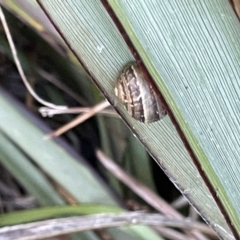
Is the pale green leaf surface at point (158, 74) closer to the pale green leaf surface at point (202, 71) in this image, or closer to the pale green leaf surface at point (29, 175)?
the pale green leaf surface at point (202, 71)

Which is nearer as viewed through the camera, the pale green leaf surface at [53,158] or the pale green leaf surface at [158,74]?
the pale green leaf surface at [158,74]

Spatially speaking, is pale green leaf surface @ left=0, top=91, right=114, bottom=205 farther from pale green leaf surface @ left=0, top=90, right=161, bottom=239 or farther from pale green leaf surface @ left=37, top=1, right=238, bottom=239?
pale green leaf surface @ left=37, top=1, right=238, bottom=239

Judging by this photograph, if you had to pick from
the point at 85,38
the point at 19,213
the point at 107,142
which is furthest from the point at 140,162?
the point at 85,38

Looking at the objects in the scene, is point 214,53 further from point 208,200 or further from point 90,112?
point 90,112

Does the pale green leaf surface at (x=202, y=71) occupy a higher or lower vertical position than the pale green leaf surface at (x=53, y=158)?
higher

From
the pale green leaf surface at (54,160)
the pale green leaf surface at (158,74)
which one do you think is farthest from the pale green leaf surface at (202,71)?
the pale green leaf surface at (54,160)

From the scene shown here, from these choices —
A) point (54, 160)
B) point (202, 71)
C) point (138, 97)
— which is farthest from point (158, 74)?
point (54, 160)

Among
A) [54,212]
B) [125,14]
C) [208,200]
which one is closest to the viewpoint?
[125,14]
